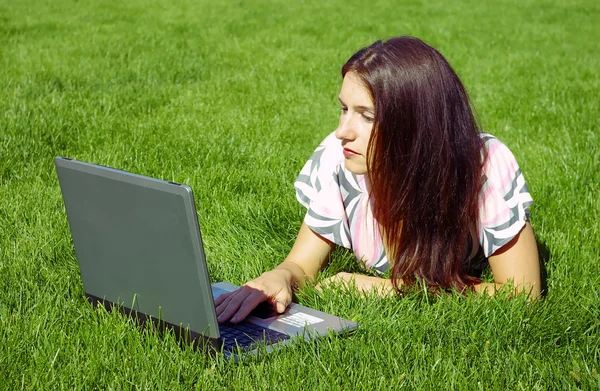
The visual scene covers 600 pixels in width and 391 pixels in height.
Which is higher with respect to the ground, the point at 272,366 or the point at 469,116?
the point at 469,116

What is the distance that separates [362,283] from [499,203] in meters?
0.57

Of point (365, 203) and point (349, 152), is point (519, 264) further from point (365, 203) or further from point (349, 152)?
point (349, 152)

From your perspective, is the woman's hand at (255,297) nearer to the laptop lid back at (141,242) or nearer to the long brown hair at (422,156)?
the laptop lid back at (141,242)

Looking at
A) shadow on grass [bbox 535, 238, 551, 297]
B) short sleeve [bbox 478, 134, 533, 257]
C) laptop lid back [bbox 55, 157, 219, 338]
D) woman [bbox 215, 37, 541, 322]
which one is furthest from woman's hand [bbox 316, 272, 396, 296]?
laptop lid back [bbox 55, 157, 219, 338]

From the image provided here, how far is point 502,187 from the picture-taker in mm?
2822

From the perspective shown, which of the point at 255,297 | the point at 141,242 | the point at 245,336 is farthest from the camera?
the point at 255,297

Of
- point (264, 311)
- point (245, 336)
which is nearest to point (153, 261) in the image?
point (245, 336)

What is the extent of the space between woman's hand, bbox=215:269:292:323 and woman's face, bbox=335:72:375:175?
0.46m

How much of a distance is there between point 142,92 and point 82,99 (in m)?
0.57

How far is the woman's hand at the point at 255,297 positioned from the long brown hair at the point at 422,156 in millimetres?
424

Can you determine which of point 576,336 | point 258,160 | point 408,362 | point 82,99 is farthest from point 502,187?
point 82,99

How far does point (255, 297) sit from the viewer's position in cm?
268

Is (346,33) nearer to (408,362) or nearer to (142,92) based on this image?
(142,92)

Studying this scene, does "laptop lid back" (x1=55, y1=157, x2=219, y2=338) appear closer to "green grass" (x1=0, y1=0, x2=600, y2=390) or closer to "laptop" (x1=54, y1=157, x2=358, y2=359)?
"laptop" (x1=54, y1=157, x2=358, y2=359)
